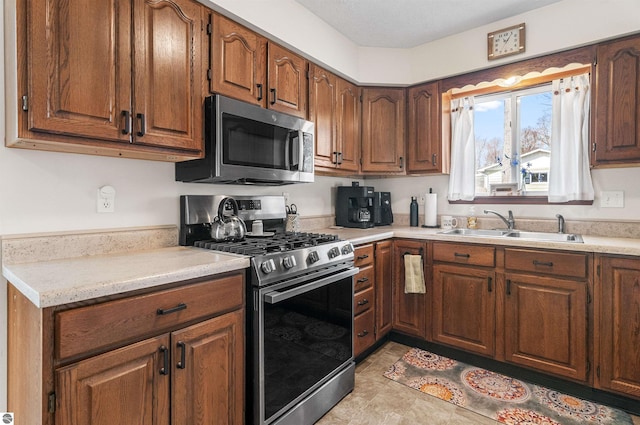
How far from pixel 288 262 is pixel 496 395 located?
1.55 m

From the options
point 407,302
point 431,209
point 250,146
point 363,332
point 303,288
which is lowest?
point 363,332

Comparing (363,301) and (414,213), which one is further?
(414,213)

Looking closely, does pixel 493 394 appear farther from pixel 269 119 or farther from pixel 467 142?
pixel 269 119

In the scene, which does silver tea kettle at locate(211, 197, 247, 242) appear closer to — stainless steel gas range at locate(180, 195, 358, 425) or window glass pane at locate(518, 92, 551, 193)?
stainless steel gas range at locate(180, 195, 358, 425)

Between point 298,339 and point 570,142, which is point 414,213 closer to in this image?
point 570,142

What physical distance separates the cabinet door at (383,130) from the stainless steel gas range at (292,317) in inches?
45.2

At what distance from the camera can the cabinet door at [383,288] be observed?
8.41 ft

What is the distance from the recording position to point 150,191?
1.87 metres

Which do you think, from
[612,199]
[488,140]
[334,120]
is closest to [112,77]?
[334,120]

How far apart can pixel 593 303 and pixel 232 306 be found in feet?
6.64

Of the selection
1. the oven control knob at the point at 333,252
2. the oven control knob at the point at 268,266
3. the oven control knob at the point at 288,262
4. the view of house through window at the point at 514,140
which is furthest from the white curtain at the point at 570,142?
the oven control knob at the point at 268,266

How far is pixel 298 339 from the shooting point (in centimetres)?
173

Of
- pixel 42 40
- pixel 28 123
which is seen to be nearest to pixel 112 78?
pixel 42 40

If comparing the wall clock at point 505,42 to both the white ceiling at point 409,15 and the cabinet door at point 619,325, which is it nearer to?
the white ceiling at point 409,15
